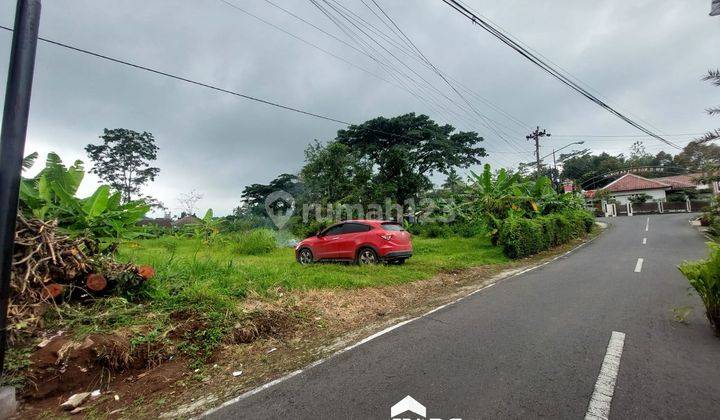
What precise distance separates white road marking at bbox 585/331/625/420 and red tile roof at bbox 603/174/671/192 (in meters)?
55.3

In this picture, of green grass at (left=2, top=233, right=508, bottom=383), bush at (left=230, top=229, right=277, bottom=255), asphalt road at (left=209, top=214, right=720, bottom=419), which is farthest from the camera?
bush at (left=230, top=229, right=277, bottom=255)

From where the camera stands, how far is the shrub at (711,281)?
4.37m

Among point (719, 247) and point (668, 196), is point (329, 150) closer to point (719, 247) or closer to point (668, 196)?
point (719, 247)

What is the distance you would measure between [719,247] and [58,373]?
8.00m

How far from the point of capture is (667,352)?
408 centimetres

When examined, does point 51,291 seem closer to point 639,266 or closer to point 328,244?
point 328,244

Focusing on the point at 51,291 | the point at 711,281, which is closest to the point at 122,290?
the point at 51,291

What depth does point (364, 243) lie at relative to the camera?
10.6 meters

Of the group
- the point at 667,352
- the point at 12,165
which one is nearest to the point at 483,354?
the point at 667,352

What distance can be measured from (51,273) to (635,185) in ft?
201

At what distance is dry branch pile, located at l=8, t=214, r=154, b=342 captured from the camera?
4484mm

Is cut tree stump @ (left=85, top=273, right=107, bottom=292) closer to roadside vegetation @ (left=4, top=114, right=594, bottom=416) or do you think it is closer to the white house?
roadside vegetation @ (left=4, top=114, right=594, bottom=416)

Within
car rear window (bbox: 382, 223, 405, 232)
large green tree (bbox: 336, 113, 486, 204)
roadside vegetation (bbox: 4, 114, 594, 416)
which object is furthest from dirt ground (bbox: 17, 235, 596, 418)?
large green tree (bbox: 336, 113, 486, 204)

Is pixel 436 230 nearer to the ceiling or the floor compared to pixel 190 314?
nearer to the ceiling
